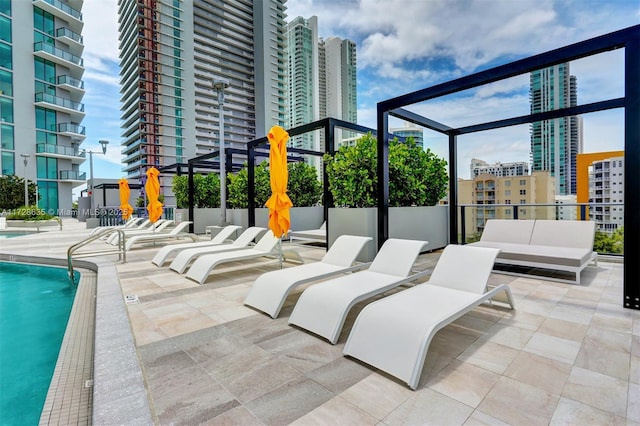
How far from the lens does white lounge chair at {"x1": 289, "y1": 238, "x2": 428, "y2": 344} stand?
290cm

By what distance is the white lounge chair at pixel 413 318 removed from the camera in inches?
85.4

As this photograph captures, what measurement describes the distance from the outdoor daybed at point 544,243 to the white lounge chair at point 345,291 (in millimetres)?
1850

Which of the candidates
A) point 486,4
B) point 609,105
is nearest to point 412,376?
point 609,105

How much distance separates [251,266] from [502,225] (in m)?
5.08

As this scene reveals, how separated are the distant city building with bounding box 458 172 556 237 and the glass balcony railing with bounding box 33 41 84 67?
3710 cm

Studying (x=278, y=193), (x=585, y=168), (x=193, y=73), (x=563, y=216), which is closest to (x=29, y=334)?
(x=278, y=193)

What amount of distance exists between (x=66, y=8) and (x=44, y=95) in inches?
388

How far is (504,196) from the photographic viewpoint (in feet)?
64.6

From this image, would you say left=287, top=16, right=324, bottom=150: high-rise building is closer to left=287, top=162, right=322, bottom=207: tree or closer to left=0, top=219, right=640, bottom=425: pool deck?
left=287, top=162, right=322, bottom=207: tree

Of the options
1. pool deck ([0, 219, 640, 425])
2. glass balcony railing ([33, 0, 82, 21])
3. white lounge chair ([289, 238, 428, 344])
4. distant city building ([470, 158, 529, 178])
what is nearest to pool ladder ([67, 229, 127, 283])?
pool deck ([0, 219, 640, 425])

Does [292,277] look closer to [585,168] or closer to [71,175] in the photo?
[585,168]

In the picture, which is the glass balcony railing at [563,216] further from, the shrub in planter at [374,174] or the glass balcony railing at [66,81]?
the glass balcony railing at [66,81]

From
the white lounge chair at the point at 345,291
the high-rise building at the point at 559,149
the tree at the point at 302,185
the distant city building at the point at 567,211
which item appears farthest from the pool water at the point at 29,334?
Result: the high-rise building at the point at 559,149

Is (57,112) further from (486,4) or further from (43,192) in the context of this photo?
(486,4)
